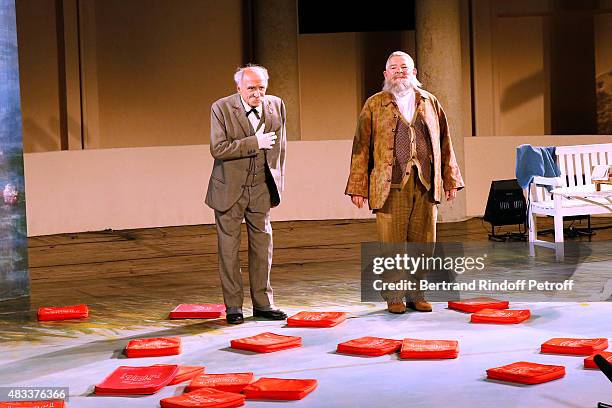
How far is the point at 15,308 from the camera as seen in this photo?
7711mm

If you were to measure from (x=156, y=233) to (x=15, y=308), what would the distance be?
4.32 meters

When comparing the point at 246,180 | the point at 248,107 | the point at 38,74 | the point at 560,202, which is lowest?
the point at 560,202

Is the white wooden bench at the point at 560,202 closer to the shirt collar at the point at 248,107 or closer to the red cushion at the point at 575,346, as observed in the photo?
the shirt collar at the point at 248,107

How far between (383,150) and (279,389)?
218cm

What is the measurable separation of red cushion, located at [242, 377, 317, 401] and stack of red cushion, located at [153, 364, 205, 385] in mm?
406

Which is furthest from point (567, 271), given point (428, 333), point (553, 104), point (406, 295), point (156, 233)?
point (553, 104)

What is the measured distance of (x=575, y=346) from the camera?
567 cm

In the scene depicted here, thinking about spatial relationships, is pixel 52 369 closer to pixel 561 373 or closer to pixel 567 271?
pixel 561 373

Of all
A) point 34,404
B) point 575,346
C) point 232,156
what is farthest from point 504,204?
point 34,404

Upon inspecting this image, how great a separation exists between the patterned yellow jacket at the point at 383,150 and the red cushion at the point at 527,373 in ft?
5.67

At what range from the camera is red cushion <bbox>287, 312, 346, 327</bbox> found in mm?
6609

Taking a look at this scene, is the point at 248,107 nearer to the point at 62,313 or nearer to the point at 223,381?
the point at 62,313

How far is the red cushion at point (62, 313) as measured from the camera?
282 inches

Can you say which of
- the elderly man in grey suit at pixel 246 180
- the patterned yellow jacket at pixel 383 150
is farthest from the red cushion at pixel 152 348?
the patterned yellow jacket at pixel 383 150
